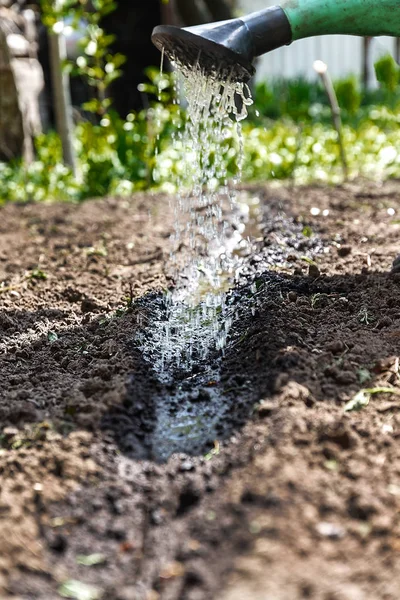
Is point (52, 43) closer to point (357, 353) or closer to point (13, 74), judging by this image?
point (13, 74)

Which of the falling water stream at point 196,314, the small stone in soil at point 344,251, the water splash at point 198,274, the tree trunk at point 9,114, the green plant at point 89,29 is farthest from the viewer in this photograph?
the tree trunk at point 9,114

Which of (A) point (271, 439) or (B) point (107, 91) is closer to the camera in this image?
(A) point (271, 439)

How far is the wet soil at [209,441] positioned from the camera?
1.37 m

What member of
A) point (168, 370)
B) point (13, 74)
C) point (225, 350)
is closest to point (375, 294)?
point (225, 350)

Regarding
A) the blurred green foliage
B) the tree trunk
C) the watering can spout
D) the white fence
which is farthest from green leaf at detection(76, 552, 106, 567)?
the white fence

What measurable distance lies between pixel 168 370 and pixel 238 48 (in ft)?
3.57

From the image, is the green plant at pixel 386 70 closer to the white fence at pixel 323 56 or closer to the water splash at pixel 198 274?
the water splash at pixel 198 274

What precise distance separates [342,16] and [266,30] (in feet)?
1.04

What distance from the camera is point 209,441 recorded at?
188cm

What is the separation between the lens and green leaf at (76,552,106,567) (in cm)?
144

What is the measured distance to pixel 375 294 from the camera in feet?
8.69

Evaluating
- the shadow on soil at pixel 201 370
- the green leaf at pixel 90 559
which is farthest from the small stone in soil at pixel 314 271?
the green leaf at pixel 90 559

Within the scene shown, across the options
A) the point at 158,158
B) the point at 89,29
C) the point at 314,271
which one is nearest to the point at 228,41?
the point at 314,271

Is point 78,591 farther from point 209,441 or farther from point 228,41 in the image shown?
point 228,41
